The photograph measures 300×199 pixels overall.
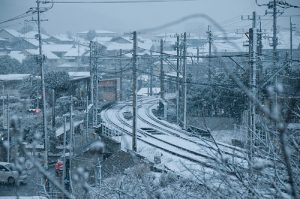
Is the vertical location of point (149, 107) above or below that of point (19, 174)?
below

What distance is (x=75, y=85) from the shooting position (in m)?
26.0

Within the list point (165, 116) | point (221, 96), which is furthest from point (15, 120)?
point (165, 116)

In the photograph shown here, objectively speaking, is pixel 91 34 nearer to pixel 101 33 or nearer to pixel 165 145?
pixel 101 33

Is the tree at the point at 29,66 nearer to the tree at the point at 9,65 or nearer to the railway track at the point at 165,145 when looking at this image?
the tree at the point at 9,65

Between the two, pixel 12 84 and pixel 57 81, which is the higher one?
pixel 57 81

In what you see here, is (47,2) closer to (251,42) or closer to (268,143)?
(251,42)

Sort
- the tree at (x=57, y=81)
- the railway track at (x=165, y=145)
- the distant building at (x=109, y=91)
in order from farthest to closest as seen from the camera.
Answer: the distant building at (x=109, y=91) < the tree at (x=57, y=81) < the railway track at (x=165, y=145)

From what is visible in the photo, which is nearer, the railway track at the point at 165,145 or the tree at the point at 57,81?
the railway track at the point at 165,145


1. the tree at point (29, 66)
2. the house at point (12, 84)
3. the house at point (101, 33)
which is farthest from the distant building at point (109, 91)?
the house at point (101, 33)

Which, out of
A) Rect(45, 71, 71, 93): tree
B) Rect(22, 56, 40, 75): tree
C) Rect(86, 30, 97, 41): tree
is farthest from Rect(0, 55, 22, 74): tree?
Rect(86, 30, 97, 41): tree

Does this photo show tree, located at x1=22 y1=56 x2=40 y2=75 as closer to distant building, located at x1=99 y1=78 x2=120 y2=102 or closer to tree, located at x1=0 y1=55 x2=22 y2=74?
tree, located at x1=0 y1=55 x2=22 y2=74

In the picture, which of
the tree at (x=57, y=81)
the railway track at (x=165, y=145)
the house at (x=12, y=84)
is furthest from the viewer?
the house at (x=12, y=84)

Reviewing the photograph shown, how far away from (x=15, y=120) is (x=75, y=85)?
24765 millimetres

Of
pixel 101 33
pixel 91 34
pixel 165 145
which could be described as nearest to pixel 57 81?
pixel 165 145
